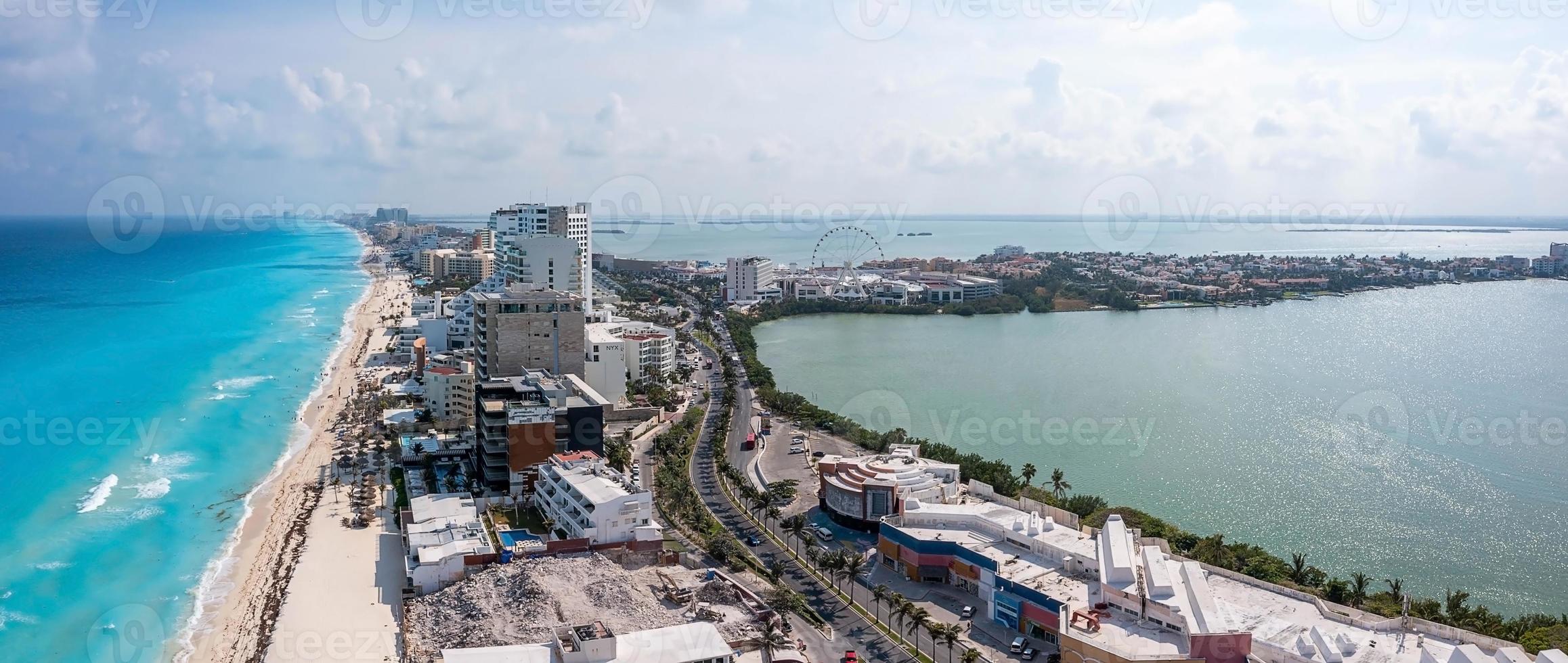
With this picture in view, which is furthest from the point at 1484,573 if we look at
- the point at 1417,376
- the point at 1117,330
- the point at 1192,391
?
the point at 1117,330

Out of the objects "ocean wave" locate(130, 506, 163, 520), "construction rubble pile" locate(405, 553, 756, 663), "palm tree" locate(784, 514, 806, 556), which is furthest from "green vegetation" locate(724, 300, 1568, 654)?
"ocean wave" locate(130, 506, 163, 520)

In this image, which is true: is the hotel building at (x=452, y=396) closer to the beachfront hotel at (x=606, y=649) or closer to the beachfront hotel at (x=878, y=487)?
the beachfront hotel at (x=878, y=487)

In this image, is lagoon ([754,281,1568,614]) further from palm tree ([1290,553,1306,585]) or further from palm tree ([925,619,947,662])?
palm tree ([925,619,947,662])

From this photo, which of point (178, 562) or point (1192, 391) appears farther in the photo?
point (1192, 391)

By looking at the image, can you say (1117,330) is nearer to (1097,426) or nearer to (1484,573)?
(1097,426)

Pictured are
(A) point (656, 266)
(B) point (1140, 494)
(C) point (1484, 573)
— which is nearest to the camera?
(C) point (1484, 573)

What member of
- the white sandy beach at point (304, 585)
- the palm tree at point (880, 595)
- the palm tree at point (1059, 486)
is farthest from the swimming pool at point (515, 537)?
the palm tree at point (1059, 486)
